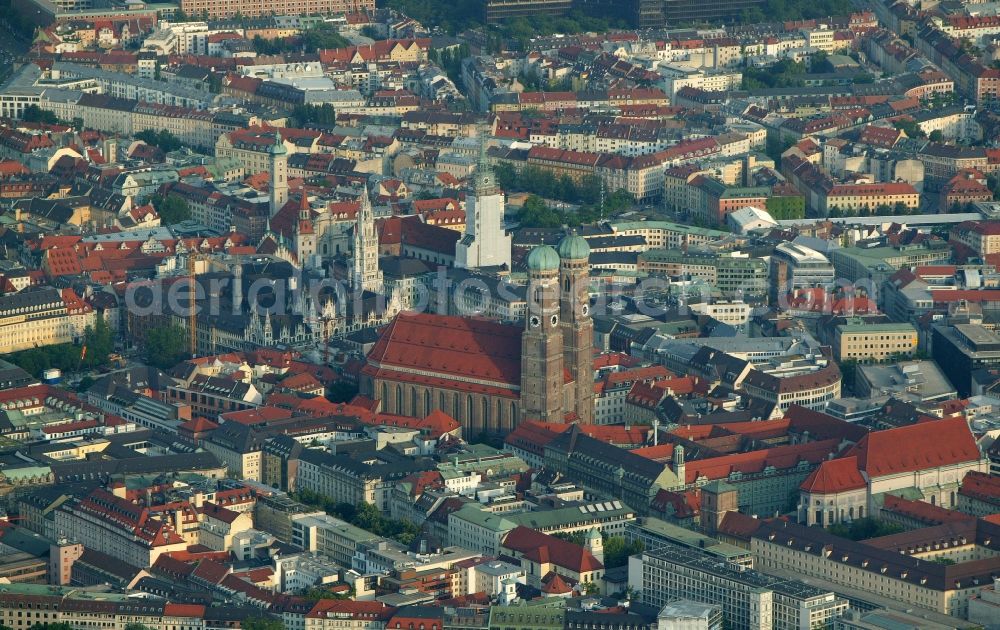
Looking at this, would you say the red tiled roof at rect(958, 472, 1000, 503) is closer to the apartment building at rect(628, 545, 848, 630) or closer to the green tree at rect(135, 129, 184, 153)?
the apartment building at rect(628, 545, 848, 630)

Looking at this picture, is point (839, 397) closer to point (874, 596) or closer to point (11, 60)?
point (874, 596)

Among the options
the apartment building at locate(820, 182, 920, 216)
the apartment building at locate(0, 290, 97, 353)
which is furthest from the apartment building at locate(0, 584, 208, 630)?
the apartment building at locate(820, 182, 920, 216)

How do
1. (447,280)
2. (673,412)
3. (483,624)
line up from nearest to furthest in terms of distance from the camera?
(483,624) < (673,412) < (447,280)

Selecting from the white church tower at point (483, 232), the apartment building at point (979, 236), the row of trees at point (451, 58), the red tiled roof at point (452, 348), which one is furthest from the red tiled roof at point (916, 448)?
the row of trees at point (451, 58)

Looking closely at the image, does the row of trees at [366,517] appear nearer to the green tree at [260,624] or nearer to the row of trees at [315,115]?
the green tree at [260,624]

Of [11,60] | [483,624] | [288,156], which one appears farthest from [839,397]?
[11,60]

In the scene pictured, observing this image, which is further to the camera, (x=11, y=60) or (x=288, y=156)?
(x=11, y=60)
